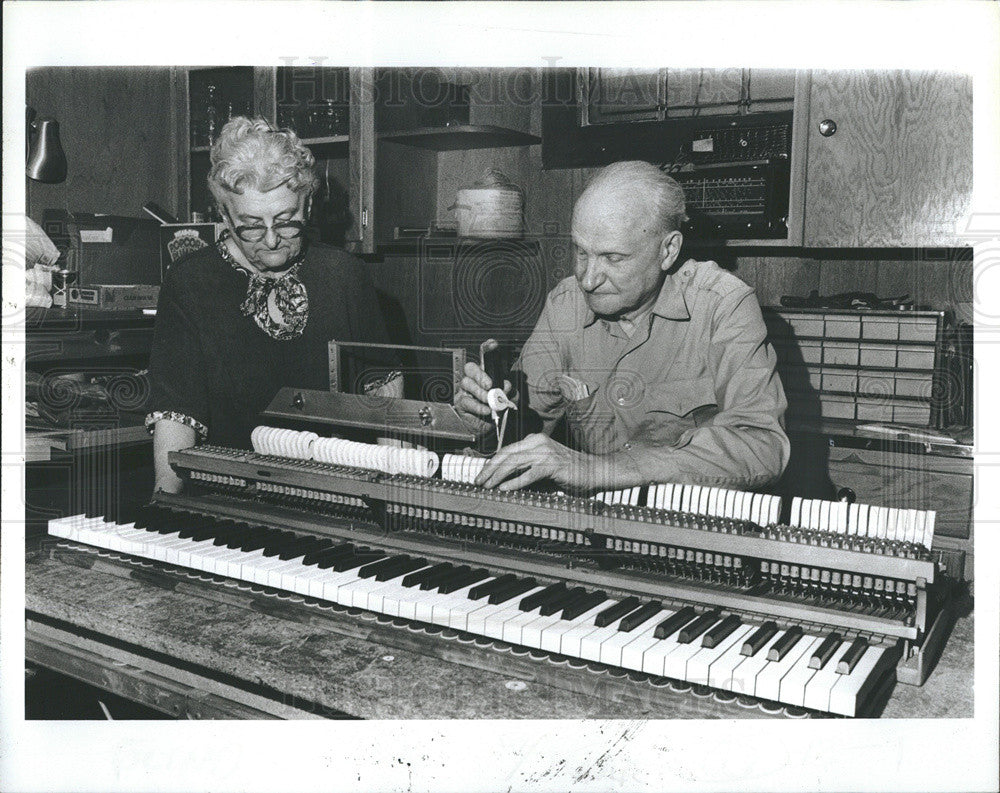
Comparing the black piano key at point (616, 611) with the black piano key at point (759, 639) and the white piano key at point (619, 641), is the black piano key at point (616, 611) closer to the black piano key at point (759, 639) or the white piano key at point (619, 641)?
the white piano key at point (619, 641)

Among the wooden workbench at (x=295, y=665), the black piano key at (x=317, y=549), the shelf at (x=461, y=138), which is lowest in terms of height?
the wooden workbench at (x=295, y=665)

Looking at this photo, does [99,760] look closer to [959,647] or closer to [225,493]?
[225,493]

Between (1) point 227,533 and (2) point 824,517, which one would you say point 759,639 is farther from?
(1) point 227,533

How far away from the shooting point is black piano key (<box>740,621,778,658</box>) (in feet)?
4.57

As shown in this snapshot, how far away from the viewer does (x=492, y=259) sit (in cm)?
340

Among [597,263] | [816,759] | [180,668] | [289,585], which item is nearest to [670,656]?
[816,759]

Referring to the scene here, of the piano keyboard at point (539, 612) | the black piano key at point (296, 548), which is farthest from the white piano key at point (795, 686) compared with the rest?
the black piano key at point (296, 548)

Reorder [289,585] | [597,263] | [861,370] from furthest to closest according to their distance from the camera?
[861,370], [597,263], [289,585]

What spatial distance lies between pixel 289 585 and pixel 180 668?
0.26 meters

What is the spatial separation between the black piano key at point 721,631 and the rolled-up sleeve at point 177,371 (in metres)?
1.68

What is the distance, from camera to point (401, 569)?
1.81 metres

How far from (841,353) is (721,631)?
180 cm

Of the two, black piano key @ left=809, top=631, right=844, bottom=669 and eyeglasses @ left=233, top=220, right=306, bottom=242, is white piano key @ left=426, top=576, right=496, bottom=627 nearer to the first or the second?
black piano key @ left=809, top=631, right=844, bottom=669

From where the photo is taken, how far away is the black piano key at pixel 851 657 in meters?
1.31
